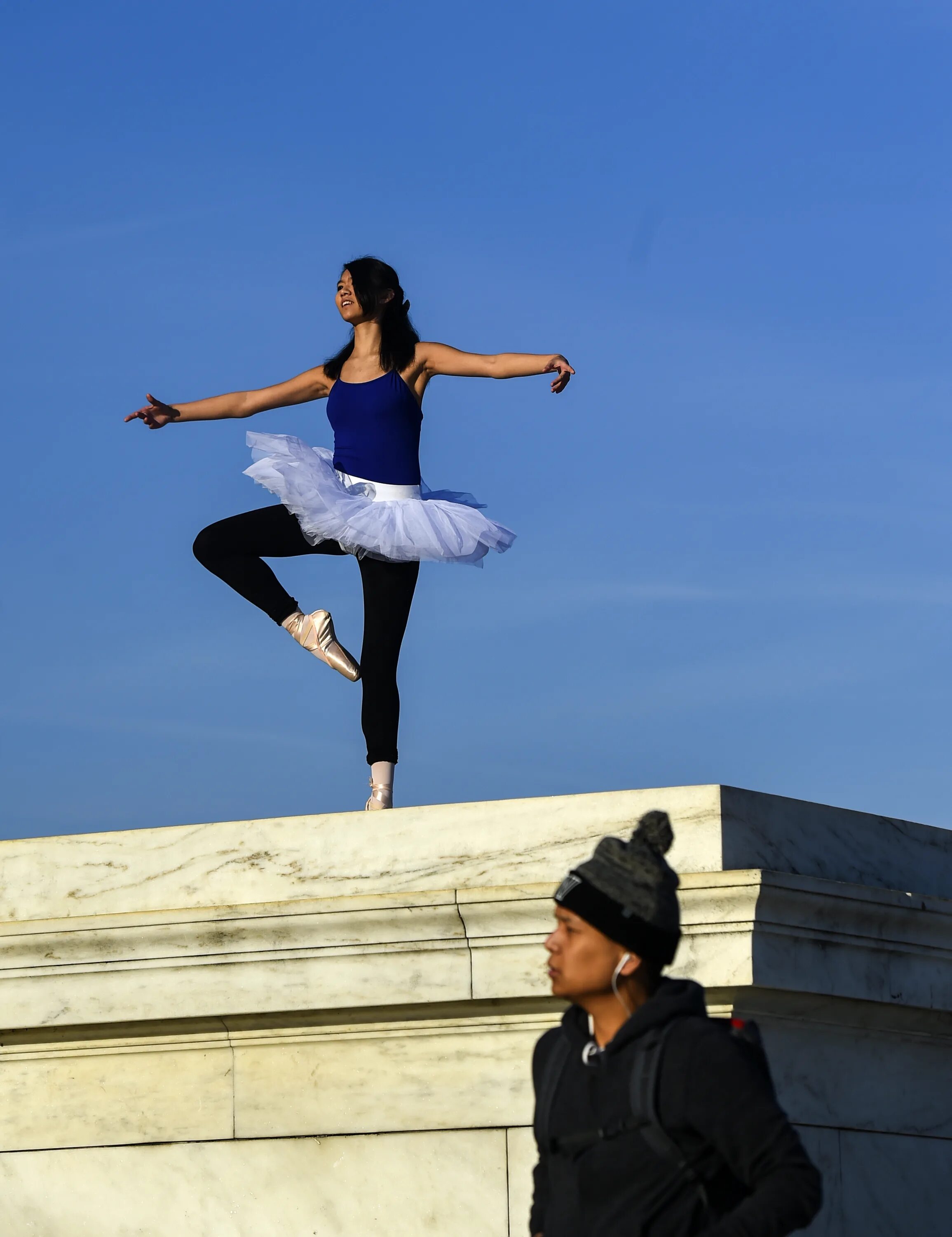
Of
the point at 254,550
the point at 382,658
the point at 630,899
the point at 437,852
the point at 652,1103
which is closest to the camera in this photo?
the point at 652,1103

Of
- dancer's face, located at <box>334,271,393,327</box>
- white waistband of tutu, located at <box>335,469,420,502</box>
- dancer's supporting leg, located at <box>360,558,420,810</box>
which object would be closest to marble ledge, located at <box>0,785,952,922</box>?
→ dancer's supporting leg, located at <box>360,558,420,810</box>

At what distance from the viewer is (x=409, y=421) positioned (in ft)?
25.0

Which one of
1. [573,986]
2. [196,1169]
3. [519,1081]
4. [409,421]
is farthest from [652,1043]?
[409,421]

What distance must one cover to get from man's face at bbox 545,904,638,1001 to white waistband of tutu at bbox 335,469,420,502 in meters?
4.27

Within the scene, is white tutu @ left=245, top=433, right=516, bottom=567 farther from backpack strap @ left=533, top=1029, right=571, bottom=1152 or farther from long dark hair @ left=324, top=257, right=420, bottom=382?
backpack strap @ left=533, top=1029, right=571, bottom=1152

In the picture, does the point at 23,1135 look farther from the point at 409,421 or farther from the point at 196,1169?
the point at 409,421

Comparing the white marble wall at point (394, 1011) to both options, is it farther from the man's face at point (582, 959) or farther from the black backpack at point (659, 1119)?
the black backpack at point (659, 1119)

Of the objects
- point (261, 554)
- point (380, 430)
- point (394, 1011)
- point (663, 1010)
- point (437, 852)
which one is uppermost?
point (380, 430)

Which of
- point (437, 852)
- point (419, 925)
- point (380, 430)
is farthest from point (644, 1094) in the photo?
point (380, 430)

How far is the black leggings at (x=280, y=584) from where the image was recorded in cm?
730

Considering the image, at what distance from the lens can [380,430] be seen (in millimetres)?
7594

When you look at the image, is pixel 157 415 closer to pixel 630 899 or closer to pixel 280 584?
pixel 280 584

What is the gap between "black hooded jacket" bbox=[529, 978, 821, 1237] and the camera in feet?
9.82

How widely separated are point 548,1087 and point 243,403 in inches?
200
